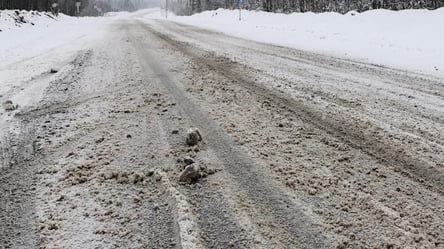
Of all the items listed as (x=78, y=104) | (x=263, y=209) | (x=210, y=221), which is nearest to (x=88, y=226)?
(x=210, y=221)

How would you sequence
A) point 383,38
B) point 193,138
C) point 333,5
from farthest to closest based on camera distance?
point 333,5 < point 383,38 < point 193,138

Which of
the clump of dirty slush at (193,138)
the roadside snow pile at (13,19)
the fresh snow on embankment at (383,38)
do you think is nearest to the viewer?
the clump of dirty slush at (193,138)

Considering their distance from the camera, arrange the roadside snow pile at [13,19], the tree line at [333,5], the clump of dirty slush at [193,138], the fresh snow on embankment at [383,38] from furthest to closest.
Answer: the tree line at [333,5], the roadside snow pile at [13,19], the fresh snow on embankment at [383,38], the clump of dirty slush at [193,138]

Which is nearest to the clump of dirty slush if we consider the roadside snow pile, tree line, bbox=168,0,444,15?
the roadside snow pile

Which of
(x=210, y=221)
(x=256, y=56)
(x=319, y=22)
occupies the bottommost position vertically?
(x=210, y=221)

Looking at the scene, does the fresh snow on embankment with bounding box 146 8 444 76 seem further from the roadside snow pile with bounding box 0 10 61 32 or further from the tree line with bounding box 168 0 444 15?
the roadside snow pile with bounding box 0 10 61 32

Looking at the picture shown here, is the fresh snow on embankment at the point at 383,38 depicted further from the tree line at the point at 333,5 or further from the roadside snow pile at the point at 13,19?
the roadside snow pile at the point at 13,19

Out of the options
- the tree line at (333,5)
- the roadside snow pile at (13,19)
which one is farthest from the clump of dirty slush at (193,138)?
the tree line at (333,5)

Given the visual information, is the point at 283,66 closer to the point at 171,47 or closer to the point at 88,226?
the point at 171,47

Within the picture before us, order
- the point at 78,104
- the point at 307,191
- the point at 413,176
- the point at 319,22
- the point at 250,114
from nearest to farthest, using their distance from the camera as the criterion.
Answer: the point at 307,191 < the point at 413,176 < the point at 250,114 < the point at 78,104 < the point at 319,22

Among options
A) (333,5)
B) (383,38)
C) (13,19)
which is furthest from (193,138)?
(333,5)

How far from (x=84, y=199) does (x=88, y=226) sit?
1.11 ft

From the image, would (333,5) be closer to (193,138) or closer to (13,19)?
(13,19)

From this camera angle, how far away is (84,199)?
2633 mm
